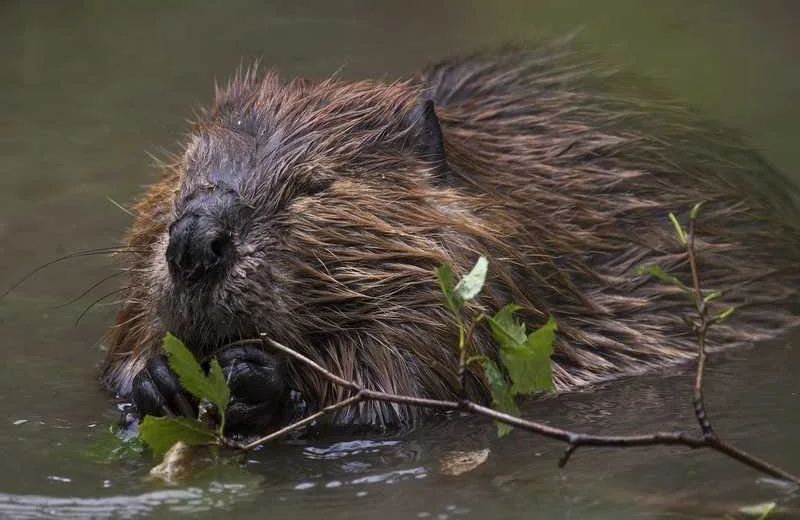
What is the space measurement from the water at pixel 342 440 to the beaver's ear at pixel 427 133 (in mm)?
586

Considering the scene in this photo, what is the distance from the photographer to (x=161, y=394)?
356 centimetres

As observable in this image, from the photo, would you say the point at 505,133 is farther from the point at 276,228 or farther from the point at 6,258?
the point at 6,258

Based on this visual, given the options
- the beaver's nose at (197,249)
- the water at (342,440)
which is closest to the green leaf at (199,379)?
the water at (342,440)

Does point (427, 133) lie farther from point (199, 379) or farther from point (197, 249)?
point (199, 379)

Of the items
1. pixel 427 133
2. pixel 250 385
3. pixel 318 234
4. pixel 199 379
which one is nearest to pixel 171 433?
pixel 199 379

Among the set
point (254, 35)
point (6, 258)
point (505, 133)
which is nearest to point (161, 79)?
point (254, 35)

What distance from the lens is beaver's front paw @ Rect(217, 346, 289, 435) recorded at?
3445 mm

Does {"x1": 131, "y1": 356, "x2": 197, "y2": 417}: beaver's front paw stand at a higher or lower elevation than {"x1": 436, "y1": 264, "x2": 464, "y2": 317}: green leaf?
lower

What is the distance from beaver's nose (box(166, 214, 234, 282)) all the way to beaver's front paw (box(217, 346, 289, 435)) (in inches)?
8.2

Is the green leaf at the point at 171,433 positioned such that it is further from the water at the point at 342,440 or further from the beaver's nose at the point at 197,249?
the beaver's nose at the point at 197,249

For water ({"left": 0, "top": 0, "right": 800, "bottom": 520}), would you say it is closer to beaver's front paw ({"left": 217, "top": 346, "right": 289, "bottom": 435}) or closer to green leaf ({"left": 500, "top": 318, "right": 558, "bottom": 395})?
beaver's front paw ({"left": 217, "top": 346, "right": 289, "bottom": 435})

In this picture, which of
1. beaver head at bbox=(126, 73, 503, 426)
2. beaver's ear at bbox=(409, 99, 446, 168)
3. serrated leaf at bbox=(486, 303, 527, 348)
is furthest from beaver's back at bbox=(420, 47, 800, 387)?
serrated leaf at bbox=(486, 303, 527, 348)

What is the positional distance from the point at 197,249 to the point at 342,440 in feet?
Answer: 1.92

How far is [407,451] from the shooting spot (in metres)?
3.39
